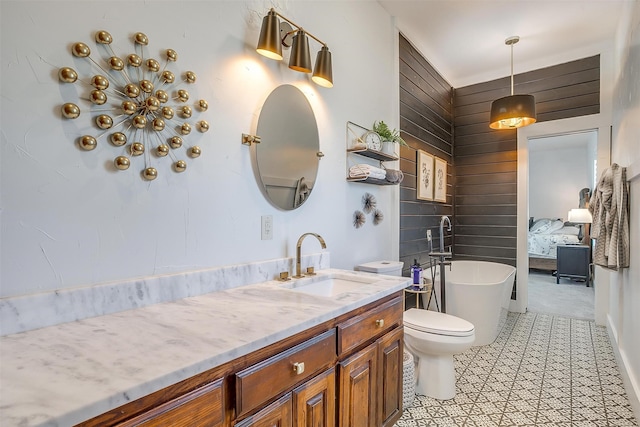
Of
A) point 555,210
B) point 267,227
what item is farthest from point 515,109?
point 555,210

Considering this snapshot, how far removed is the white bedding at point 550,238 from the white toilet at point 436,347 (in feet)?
16.4

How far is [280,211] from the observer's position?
5.91ft

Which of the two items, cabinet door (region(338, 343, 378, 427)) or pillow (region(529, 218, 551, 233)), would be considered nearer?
cabinet door (region(338, 343, 378, 427))

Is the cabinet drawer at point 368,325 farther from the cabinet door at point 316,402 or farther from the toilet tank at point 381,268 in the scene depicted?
the toilet tank at point 381,268

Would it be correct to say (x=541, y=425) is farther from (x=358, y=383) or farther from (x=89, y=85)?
(x=89, y=85)

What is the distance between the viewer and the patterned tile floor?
6.29ft

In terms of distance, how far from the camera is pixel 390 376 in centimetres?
163

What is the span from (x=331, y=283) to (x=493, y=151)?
3332 millimetres

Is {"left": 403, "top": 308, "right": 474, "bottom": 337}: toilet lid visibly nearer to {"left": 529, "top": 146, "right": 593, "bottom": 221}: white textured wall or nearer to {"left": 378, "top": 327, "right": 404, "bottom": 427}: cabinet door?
{"left": 378, "top": 327, "right": 404, "bottom": 427}: cabinet door

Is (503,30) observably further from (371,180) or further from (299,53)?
(299,53)

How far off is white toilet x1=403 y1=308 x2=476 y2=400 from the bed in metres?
4.98

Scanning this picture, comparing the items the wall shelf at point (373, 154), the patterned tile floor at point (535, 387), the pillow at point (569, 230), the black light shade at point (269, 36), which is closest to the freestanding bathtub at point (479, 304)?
the patterned tile floor at point (535, 387)

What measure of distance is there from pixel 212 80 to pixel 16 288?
103 cm

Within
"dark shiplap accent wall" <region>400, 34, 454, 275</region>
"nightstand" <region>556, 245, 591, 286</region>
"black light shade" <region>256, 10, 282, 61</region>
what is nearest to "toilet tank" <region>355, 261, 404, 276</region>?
"dark shiplap accent wall" <region>400, 34, 454, 275</region>
